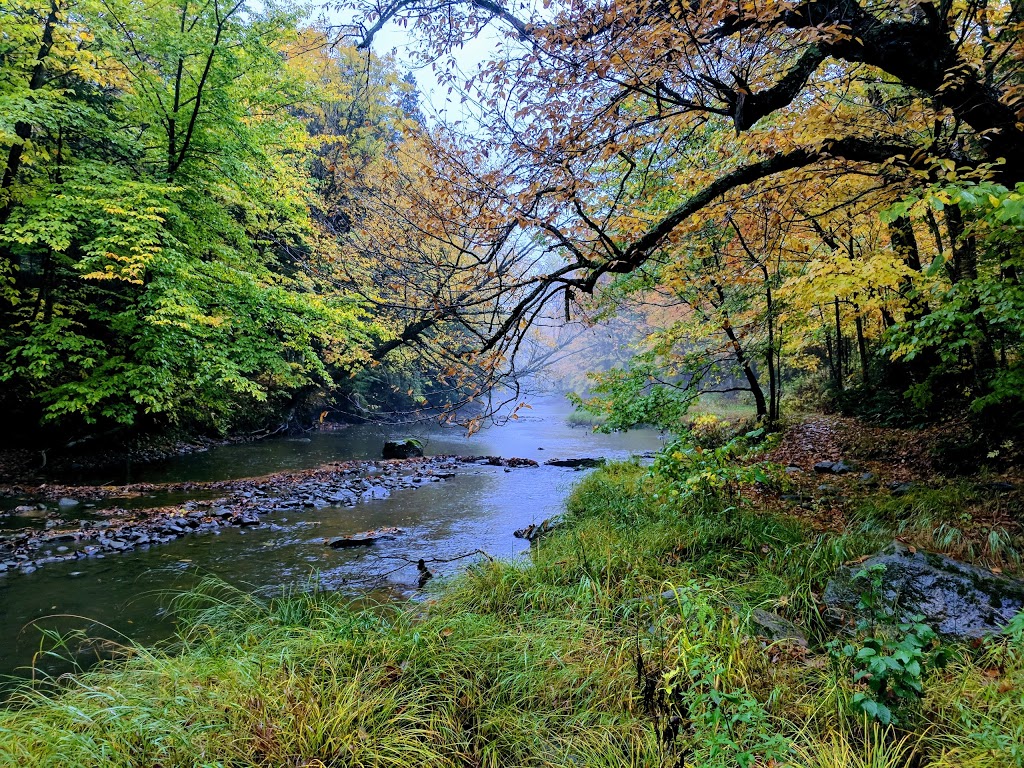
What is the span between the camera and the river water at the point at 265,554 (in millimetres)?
4418

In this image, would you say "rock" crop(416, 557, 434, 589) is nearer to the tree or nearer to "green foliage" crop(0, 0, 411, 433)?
the tree

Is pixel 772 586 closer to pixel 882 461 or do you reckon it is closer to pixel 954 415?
pixel 882 461

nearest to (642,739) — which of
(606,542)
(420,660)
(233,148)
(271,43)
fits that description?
(420,660)

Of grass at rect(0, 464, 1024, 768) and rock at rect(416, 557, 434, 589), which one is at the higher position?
grass at rect(0, 464, 1024, 768)

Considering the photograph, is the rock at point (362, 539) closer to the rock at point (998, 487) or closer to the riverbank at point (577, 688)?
the riverbank at point (577, 688)

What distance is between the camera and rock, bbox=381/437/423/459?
14.8 metres

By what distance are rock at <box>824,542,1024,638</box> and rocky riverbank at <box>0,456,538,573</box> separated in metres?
8.03

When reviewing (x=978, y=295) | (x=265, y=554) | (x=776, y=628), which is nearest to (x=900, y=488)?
(x=978, y=295)

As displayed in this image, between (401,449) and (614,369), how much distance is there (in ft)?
29.5

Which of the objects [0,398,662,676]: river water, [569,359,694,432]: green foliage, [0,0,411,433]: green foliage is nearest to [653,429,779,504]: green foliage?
[569,359,694,432]: green foliage

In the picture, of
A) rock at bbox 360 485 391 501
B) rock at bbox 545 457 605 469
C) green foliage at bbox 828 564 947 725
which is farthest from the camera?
rock at bbox 545 457 605 469

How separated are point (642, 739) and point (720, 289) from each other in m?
7.44

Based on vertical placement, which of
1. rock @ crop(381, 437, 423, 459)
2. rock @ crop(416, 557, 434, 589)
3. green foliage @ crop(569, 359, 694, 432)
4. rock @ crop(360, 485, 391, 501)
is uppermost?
green foliage @ crop(569, 359, 694, 432)

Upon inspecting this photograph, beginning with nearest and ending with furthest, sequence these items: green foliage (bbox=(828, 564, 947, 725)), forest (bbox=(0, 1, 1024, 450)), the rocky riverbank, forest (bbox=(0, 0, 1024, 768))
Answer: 1. green foliage (bbox=(828, 564, 947, 725))
2. forest (bbox=(0, 0, 1024, 768))
3. forest (bbox=(0, 1, 1024, 450))
4. the rocky riverbank
